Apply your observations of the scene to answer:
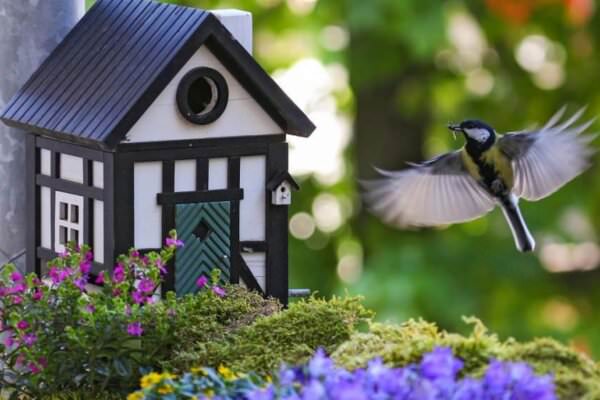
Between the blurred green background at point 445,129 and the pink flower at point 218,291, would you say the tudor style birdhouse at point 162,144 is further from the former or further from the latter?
the blurred green background at point 445,129

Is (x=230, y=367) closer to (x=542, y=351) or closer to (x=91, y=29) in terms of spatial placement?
(x=542, y=351)

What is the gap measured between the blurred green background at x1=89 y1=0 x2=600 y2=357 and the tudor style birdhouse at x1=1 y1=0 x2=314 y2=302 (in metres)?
3.79

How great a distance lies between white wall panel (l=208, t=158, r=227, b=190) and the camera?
4.18m

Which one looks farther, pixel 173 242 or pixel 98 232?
pixel 98 232

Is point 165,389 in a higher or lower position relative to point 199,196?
lower

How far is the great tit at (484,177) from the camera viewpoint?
4699 mm

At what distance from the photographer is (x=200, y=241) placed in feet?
13.7

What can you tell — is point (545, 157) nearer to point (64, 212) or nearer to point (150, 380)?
point (64, 212)

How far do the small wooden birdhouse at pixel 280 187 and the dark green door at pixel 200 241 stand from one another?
0.16m

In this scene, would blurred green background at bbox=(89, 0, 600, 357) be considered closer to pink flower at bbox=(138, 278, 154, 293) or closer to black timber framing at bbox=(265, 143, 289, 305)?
black timber framing at bbox=(265, 143, 289, 305)

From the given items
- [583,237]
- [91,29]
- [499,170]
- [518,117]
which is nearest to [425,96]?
[518,117]

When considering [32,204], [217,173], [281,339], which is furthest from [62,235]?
[281,339]

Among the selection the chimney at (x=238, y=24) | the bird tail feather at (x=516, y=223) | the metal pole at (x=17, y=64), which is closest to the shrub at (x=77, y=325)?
the metal pole at (x=17, y=64)

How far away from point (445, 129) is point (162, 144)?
5540 mm
